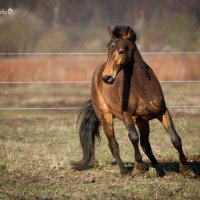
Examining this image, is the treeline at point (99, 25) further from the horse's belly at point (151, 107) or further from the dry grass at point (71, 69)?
the horse's belly at point (151, 107)

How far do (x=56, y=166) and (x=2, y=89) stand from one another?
14.3 meters

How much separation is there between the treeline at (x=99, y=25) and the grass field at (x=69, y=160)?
13398mm

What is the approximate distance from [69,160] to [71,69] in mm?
16681

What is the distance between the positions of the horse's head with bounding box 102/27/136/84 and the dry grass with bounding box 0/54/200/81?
12.3 m

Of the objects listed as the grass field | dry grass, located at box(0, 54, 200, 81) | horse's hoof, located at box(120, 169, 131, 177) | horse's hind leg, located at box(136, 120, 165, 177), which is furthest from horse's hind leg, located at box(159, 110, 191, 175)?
dry grass, located at box(0, 54, 200, 81)

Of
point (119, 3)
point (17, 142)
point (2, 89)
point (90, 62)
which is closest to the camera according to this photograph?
point (17, 142)

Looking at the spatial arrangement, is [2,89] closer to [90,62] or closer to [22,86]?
[22,86]

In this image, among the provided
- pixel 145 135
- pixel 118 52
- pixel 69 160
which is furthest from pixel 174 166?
pixel 118 52

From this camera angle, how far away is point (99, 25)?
39.0 metres

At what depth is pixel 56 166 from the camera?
8.26m

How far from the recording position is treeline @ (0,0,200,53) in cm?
3039

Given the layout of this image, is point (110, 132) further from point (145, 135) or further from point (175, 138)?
point (175, 138)

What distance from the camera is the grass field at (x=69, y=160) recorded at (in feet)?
21.4

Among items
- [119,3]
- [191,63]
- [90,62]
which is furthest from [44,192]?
[119,3]
